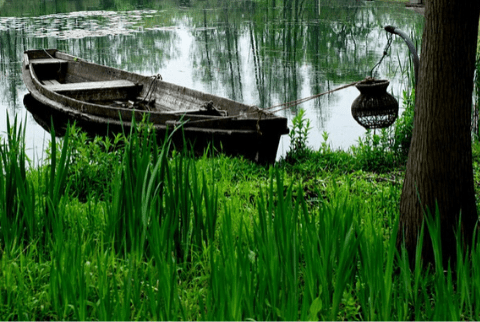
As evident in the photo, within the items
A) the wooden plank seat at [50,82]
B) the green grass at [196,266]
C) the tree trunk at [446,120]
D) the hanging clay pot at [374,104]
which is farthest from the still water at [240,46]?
the green grass at [196,266]

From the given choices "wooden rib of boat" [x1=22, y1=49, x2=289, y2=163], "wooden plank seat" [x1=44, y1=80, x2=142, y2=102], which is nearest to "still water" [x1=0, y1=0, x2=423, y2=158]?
"wooden rib of boat" [x1=22, y1=49, x2=289, y2=163]

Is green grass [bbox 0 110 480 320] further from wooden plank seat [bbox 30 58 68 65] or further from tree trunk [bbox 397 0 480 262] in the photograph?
wooden plank seat [bbox 30 58 68 65]

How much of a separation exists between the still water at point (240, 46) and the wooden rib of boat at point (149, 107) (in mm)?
668

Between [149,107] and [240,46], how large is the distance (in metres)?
7.54

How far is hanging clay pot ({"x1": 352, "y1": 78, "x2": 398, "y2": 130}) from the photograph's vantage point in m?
5.11

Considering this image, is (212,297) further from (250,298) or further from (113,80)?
(113,80)

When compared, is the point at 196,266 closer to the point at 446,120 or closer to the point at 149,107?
the point at 446,120

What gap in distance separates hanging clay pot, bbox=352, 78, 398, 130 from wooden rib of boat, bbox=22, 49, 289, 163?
1.04m

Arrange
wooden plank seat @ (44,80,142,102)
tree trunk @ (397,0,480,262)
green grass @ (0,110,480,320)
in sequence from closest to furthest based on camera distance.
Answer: green grass @ (0,110,480,320), tree trunk @ (397,0,480,262), wooden plank seat @ (44,80,142,102)

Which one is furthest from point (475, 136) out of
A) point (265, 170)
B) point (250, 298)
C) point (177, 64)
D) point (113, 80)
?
point (177, 64)

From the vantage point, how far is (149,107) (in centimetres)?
852

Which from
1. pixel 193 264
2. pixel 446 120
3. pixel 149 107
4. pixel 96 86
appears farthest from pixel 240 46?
pixel 193 264

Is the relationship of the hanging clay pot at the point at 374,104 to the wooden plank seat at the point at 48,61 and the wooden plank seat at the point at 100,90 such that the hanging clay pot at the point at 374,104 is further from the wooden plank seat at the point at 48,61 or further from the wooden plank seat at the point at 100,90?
the wooden plank seat at the point at 48,61

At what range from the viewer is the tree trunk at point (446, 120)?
284cm
